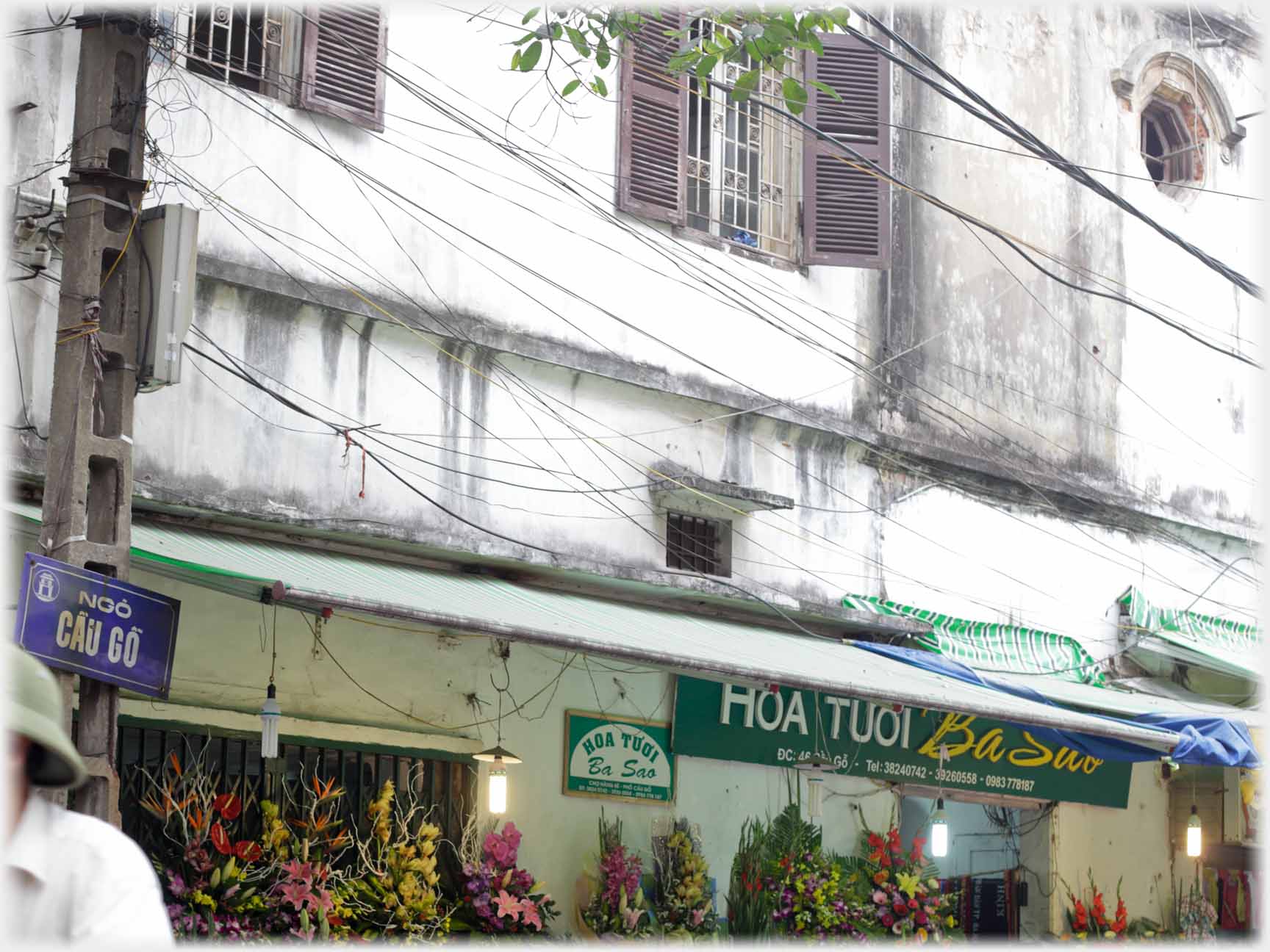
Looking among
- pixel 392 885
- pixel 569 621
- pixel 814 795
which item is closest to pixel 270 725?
pixel 392 885

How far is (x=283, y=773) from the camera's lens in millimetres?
8922

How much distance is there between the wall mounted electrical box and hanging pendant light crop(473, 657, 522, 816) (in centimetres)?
351

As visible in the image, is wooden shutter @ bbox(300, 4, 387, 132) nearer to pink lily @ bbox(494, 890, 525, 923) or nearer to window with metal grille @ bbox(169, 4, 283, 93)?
window with metal grille @ bbox(169, 4, 283, 93)

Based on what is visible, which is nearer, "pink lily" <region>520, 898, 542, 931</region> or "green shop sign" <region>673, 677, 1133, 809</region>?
"pink lily" <region>520, 898, 542, 931</region>

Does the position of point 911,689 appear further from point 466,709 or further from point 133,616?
point 133,616

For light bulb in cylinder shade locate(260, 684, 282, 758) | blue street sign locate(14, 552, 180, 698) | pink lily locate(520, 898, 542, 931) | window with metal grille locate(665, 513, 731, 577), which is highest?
window with metal grille locate(665, 513, 731, 577)

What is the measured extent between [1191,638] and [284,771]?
807 cm

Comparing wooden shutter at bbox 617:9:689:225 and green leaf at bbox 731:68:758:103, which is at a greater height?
wooden shutter at bbox 617:9:689:225

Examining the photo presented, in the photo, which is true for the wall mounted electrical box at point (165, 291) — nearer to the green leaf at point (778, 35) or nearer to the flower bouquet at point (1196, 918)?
the green leaf at point (778, 35)

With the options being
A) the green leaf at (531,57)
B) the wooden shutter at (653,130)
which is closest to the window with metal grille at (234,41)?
the green leaf at (531,57)

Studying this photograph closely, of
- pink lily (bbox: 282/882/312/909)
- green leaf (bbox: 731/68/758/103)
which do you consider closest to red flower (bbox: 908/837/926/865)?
pink lily (bbox: 282/882/312/909)

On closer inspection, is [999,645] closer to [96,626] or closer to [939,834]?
[939,834]

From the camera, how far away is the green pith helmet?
2.69 metres

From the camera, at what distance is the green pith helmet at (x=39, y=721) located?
269cm
